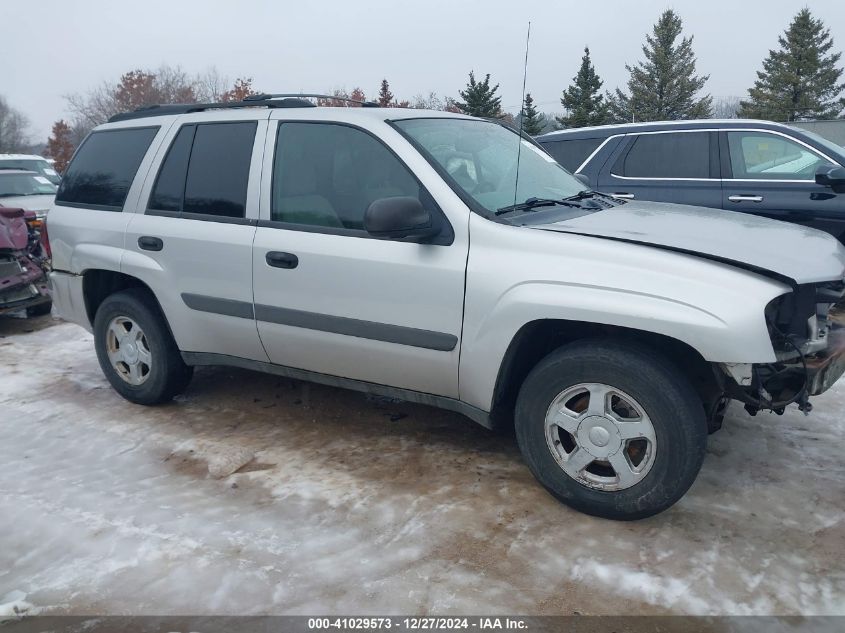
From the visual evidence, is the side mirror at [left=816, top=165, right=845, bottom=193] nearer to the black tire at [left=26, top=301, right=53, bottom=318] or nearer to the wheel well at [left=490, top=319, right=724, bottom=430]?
the wheel well at [left=490, top=319, right=724, bottom=430]

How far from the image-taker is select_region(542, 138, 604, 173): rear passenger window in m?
6.78

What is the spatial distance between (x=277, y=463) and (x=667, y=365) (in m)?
2.11

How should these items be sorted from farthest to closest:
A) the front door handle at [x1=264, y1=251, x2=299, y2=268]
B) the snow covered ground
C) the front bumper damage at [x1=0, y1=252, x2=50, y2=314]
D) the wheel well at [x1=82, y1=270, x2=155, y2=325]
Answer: the front bumper damage at [x1=0, y1=252, x2=50, y2=314] < the wheel well at [x1=82, y1=270, x2=155, y2=325] < the front door handle at [x1=264, y1=251, x2=299, y2=268] < the snow covered ground

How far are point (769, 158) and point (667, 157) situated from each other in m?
0.86

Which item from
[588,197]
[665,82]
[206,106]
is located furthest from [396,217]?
[665,82]

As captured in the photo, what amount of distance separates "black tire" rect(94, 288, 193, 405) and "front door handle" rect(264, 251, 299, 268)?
1.18m

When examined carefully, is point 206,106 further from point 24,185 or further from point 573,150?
point 24,185

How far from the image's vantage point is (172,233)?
4.12 m

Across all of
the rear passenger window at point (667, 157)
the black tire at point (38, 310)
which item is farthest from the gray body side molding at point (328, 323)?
the black tire at point (38, 310)

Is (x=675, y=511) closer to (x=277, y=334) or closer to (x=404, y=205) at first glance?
(x=404, y=205)

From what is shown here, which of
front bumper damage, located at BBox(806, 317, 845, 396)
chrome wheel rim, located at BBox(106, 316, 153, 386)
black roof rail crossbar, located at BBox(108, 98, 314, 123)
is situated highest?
black roof rail crossbar, located at BBox(108, 98, 314, 123)

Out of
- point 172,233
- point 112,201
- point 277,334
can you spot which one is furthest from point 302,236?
point 112,201

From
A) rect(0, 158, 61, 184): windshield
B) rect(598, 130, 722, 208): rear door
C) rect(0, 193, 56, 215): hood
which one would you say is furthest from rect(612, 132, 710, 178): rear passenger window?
rect(0, 158, 61, 184): windshield

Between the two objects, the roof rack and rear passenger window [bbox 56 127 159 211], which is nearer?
the roof rack
